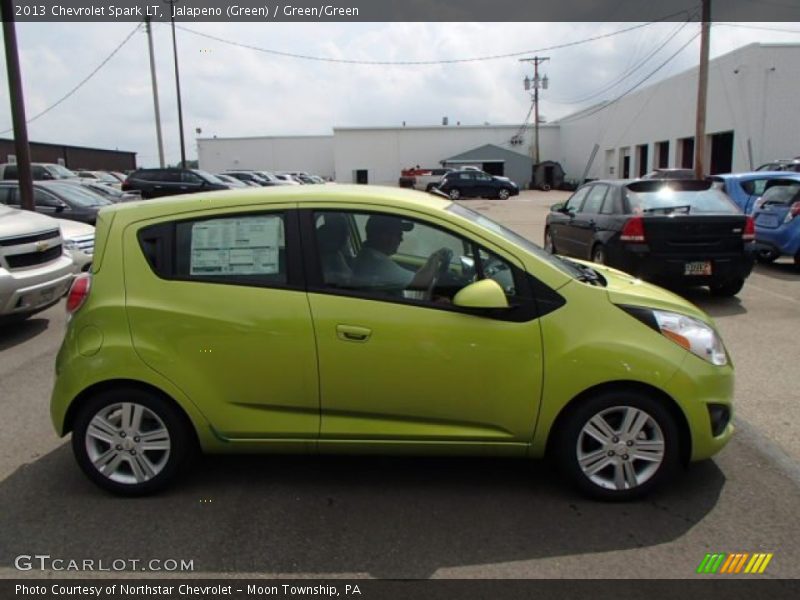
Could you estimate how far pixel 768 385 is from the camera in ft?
17.0

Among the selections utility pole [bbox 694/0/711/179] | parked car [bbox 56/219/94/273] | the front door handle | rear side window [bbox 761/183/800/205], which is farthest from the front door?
utility pole [bbox 694/0/711/179]

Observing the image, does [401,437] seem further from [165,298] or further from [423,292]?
[165,298]

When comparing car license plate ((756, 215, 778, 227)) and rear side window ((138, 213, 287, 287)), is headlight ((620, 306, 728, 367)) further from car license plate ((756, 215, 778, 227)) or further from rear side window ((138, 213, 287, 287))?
car license plate ((756, 215, 778, 227))

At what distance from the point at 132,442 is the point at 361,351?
1.34m

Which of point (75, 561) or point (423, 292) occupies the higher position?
point (423, 292)

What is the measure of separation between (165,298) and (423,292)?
1349mm

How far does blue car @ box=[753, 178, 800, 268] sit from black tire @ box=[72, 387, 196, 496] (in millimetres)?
10245

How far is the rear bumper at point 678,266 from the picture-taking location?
7848mm

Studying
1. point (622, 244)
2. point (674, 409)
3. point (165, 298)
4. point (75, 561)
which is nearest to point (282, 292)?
point (165, 298)

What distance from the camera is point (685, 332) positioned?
11.1 feet

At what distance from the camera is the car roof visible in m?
3.47

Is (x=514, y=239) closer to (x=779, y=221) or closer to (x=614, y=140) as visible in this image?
(x=779, y=221)

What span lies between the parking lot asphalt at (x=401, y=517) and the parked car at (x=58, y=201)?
31.5 feet
